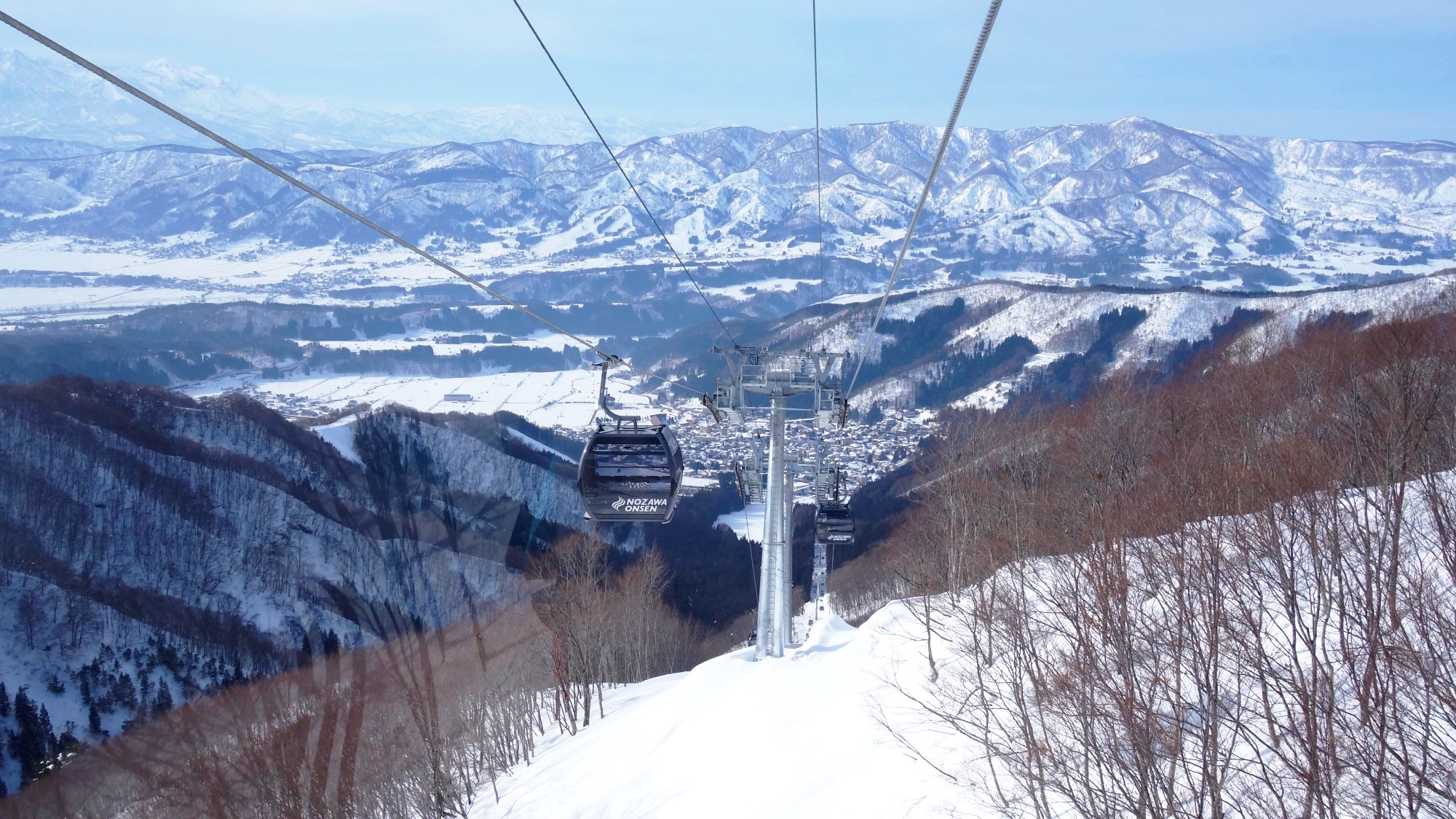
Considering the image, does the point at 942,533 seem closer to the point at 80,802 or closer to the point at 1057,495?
the point at 1057,495

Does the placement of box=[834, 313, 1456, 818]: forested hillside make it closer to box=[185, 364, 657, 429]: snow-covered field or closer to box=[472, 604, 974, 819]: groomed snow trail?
box=[472, 604, 974, 819]: groomed snow trail

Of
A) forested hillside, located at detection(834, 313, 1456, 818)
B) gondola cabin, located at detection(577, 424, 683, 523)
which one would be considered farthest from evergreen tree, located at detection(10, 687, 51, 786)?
forested hillside, located at detection(834, 313, 1456, 818)

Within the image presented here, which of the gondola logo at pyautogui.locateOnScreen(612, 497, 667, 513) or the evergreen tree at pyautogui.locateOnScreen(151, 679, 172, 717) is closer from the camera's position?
Result: the gondola logo at pyautogui.locateOnScreen(612, 497, 667, 513)

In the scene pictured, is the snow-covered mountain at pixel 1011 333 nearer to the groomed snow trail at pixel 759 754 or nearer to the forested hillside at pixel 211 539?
the forested hillside at pixel 211 539

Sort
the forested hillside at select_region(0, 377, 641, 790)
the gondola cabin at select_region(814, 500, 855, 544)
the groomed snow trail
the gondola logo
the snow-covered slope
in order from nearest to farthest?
the snow-covered slope < the gondola logo < the groomed snow trail < the gondola cabin at select_region(814, 500, 855, 544) < the forested hillside at select_region(0, 377, 641, 790)

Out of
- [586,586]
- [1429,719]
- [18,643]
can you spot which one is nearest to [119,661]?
[18,643]
